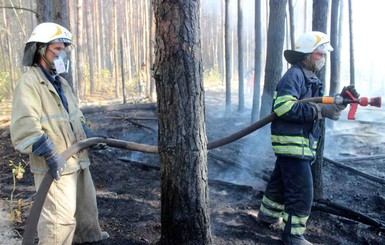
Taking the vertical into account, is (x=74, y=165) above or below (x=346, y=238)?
above

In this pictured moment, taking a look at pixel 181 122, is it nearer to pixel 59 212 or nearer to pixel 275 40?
pixel 59 212

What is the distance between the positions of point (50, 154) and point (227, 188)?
313 centimetres

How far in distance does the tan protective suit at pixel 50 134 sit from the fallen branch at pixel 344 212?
2.98 m

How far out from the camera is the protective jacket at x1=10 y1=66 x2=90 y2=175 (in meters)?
2.74

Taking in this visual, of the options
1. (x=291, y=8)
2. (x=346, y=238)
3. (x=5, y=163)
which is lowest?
(x=346, y=238)

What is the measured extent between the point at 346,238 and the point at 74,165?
3.04 metres

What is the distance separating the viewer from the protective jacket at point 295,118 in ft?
11.5

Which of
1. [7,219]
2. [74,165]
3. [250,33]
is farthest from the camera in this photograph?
[250,33]

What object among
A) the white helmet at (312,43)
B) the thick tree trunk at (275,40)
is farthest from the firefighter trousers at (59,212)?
the thick tree trunk at (275,40)

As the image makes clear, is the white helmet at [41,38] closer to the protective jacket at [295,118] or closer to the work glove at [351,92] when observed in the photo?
the protective jacket at [295,118]

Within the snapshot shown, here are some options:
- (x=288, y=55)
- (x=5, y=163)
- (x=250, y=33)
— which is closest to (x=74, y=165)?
(x=288, y=55)

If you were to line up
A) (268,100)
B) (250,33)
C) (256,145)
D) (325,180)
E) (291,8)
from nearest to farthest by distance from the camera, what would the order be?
1. (325,180)
2. (256,145)
3. (268,100)
4. (291,8)
5. (250,33)

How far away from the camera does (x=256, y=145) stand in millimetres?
8102

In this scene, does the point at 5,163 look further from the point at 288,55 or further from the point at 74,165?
the point at 288,55
